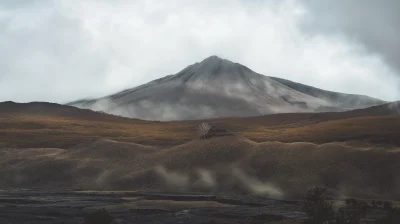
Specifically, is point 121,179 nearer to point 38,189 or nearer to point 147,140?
point 38,189

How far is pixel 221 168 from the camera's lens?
3824 inches

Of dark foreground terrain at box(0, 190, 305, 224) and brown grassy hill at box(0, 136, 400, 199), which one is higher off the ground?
brown grassy hill at box(0, 136, 400, 199)

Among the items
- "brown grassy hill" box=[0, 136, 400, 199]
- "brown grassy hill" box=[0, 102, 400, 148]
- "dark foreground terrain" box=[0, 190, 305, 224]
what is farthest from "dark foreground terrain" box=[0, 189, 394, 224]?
"brown grassy hill" box=[0, 102, 400, 148]

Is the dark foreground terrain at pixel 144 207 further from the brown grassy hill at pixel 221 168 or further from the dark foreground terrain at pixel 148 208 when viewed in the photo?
the brown grassy hill at pixel 221 168

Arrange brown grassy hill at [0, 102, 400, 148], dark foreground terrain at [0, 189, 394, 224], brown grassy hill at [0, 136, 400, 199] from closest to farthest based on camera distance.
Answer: dark foreground terrain at [0, 189, 394, 224], brown grassy hill at [0, 136, 400, 199], brown grassy hill at [0, 102, 400, 148]

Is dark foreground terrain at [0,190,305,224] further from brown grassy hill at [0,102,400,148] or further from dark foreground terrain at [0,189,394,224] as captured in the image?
brown grassy hill at [0,102,400,148]

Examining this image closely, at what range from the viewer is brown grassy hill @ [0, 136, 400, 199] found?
289 feet

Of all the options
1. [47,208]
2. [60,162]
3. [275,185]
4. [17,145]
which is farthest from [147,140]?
[47,208]

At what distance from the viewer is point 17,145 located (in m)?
140

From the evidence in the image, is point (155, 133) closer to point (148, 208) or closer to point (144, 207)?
point (144, 207)

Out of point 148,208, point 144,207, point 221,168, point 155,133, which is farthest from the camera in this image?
point 155,133

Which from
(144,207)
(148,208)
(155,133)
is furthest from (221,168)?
(155,133)

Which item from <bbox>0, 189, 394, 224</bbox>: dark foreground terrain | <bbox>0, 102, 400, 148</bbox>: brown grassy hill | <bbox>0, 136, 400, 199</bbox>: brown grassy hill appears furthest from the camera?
<bbox>0, 102, 400, 148</bbox>: brown grassy hill

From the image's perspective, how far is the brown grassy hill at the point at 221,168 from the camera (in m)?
88.2
